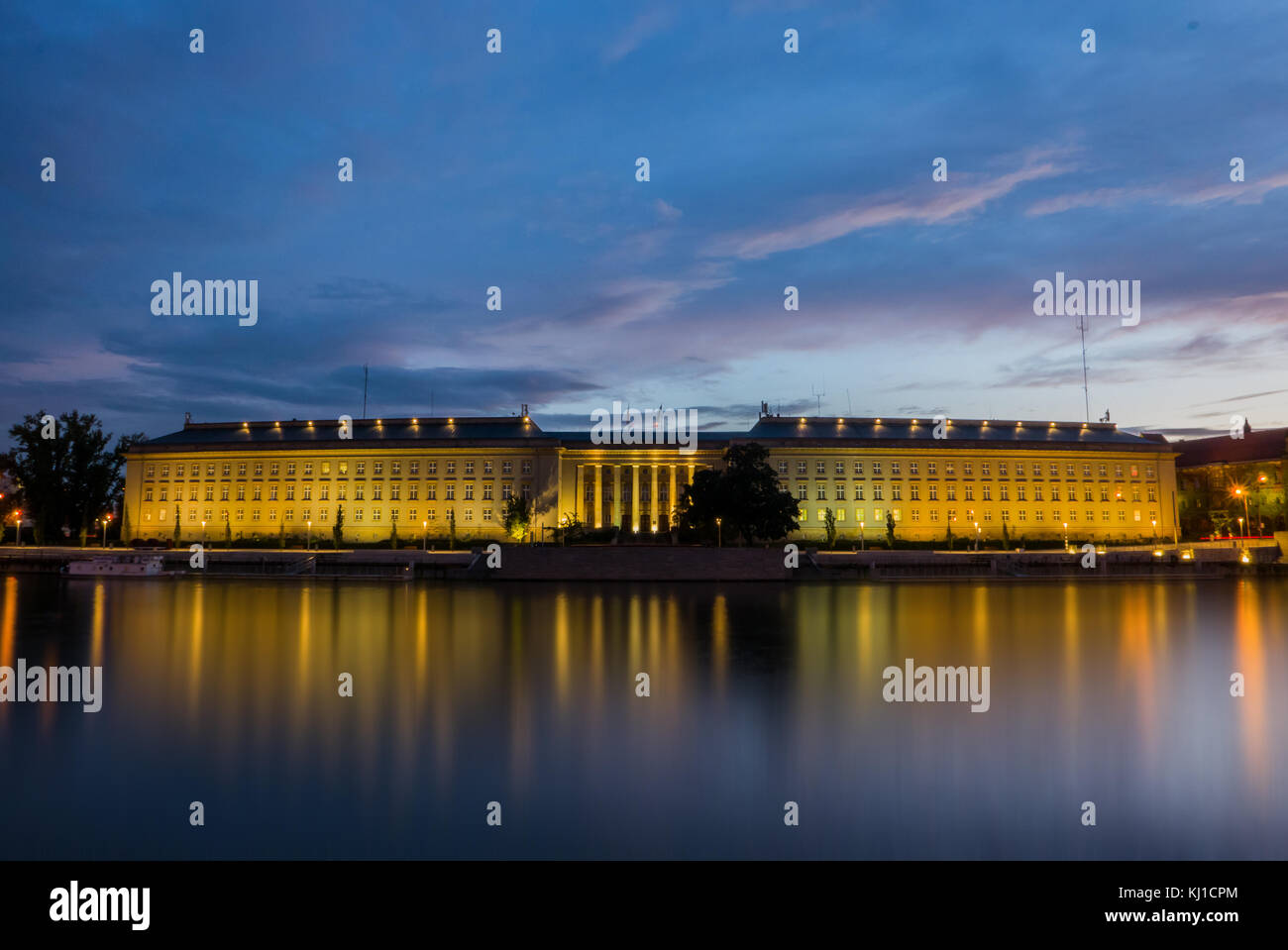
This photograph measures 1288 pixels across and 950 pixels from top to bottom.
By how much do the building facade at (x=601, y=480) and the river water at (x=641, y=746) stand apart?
5774cm

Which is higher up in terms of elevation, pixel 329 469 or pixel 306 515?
pixel 329 469

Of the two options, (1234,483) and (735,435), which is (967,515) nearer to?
(735,435)

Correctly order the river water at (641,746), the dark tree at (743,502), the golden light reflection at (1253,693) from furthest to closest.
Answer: the dark tree at (743,502)
the golden light reflection at (1253,693)
the river water at (641,746)

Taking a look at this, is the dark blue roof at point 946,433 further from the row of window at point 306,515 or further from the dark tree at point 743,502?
the row of window at point 306,515

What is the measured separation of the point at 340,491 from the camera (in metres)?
81.9

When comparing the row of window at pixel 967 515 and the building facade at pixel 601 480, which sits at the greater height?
the building facade at pixel 601 480

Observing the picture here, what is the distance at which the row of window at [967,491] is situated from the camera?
269 feet

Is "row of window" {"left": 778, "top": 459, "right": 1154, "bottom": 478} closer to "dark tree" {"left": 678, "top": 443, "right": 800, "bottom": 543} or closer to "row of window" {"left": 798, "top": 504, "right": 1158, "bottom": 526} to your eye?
"row of window" {"left": 798, "top": 504, "right": 1158, "bottom": 526}

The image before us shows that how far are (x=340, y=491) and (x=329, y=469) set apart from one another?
260 centimetres

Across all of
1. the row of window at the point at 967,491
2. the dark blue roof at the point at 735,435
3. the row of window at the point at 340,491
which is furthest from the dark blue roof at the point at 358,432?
the row of window at the point at 967,491

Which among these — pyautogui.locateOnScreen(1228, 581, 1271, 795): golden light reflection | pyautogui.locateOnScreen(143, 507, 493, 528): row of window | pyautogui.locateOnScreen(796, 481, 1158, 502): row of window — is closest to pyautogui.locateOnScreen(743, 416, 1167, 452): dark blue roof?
pyautogui.locateOnScreen(796, 481, 1158, 502): row of window

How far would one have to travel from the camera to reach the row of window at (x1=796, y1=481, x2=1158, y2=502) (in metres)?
82.1

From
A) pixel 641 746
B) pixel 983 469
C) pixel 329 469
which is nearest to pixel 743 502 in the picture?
pixel 983 469
